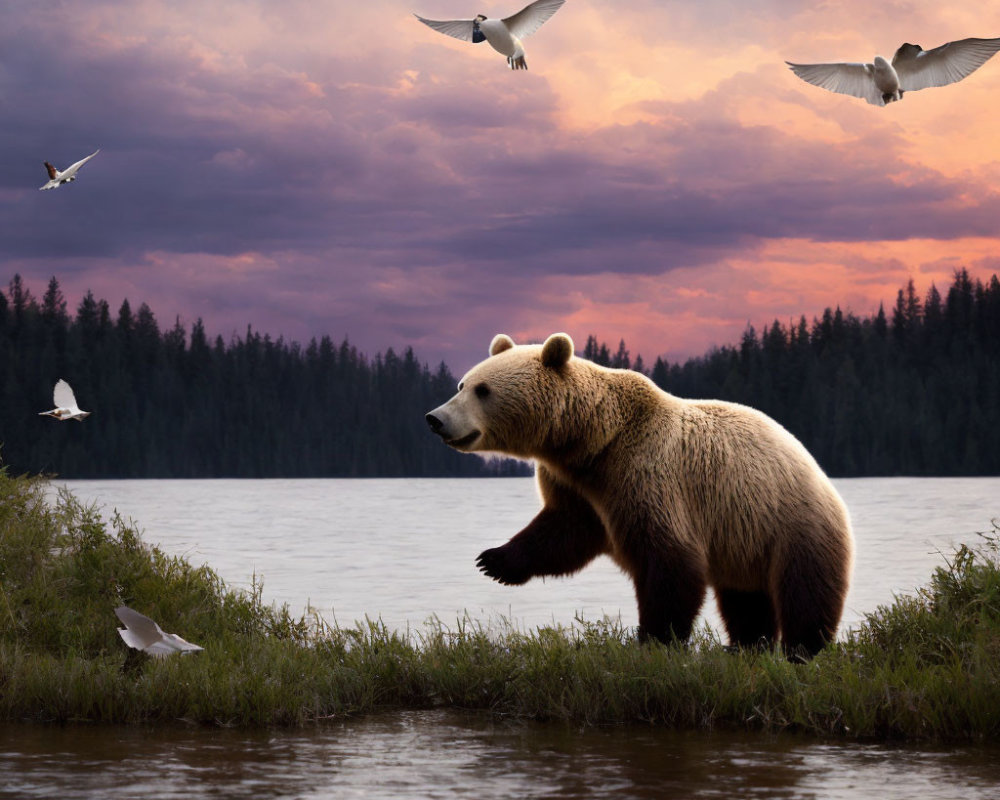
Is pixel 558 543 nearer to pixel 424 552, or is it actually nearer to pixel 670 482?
pixel 670 482

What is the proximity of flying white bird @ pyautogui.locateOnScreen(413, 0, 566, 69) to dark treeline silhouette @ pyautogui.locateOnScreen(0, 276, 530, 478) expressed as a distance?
94.9m

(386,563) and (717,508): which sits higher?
(717,508)

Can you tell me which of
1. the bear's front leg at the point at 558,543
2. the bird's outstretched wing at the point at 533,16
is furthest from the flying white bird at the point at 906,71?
the bear's front leg at the point at 558,543

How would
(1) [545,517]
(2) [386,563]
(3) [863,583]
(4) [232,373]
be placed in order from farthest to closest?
1. (4) [232,373]
2. (2) [386,563]
3. (3) [863,583]
4. (1) [545,517]

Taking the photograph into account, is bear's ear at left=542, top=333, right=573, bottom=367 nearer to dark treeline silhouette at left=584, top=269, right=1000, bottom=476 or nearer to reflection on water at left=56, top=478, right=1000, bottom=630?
reflection on water at left=56, top=478, right=1000, bottom=630

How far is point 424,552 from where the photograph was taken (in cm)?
3281

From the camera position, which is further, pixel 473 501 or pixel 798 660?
pixel 473 501

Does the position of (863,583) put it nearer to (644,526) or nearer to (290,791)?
(644,526)

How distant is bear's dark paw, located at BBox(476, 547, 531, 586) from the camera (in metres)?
8.60

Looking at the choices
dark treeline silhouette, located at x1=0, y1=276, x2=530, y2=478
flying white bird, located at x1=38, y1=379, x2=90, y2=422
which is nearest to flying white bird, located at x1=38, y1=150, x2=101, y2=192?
flying white bird, located at x1=38, y1=379, x2=90, y2=422

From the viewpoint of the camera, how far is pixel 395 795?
5.51 m

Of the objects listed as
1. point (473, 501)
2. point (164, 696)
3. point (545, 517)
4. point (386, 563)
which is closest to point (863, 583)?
point (386, 563)

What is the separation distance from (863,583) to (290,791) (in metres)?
17.9

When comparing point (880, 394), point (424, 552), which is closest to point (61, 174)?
point (424, 552)
